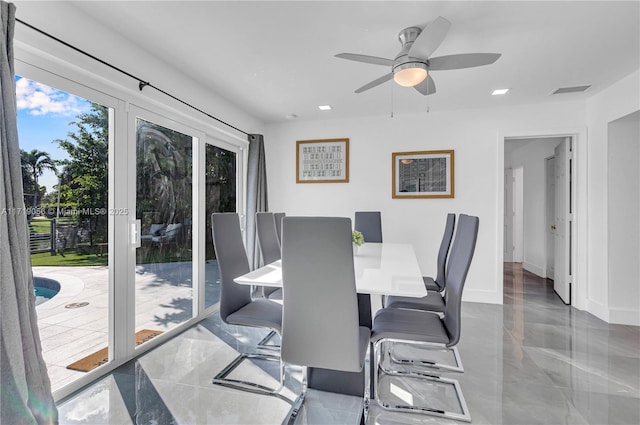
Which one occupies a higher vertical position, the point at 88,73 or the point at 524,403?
the point at 88,73

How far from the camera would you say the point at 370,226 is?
151 inches

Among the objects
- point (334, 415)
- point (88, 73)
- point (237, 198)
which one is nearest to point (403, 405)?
point (334, 415)

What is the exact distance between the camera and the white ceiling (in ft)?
6.56

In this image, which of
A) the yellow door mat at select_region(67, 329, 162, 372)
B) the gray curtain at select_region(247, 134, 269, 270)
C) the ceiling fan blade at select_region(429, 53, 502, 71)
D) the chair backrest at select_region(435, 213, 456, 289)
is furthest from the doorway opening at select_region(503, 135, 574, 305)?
the yellow door mat at select_region(67, 329, 162, 372)

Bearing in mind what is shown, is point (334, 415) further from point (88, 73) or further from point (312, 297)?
point (88, 73)

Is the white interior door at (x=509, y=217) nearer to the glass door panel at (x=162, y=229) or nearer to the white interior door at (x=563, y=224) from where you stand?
the white interior door at (x=563, y=224)

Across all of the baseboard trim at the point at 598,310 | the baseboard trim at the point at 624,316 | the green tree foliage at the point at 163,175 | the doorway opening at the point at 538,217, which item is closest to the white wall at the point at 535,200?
the doorway opening at the point at 538,217

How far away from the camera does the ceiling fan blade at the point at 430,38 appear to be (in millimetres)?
1705

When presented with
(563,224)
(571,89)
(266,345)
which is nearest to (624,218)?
(563,224)

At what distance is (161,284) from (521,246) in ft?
23.5

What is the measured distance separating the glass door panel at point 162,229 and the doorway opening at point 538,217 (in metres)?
4.08

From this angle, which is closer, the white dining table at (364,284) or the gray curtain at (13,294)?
the gray curtain at (13,294)

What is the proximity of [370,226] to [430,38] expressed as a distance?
2345 mm

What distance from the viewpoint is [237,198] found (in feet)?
14.2
